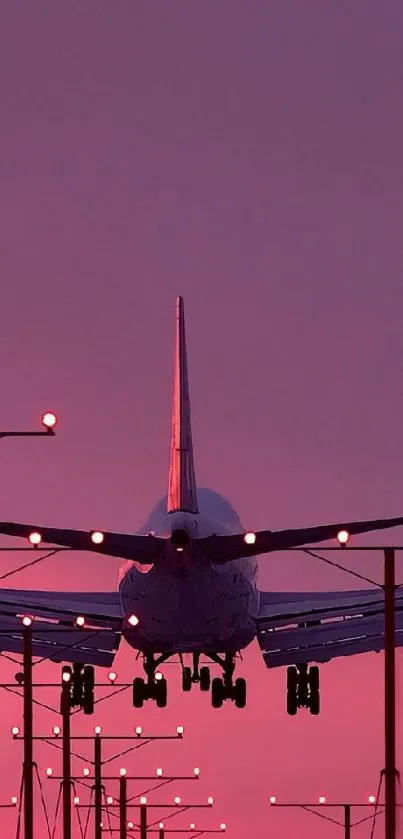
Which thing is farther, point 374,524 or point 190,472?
point 190,472

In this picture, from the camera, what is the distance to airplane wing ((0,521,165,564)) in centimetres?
6750

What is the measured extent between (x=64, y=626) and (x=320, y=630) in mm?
8459

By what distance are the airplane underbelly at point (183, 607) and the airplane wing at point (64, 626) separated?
9.89m

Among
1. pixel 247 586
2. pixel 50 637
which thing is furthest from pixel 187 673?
pixel 50 637

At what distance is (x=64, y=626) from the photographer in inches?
4126

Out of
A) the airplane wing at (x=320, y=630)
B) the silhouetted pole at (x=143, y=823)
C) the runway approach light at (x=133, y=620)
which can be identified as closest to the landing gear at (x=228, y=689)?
the airplane wing at (x=320, y=630)

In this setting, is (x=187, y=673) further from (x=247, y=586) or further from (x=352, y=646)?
(x=352, y=646)

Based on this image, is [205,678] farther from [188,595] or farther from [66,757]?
[188,595]

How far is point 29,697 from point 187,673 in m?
13.8

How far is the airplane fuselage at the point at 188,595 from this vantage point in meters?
82.8

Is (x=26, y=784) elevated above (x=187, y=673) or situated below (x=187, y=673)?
below

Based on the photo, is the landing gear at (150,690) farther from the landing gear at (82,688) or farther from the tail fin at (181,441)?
the tail fin at (181,441)

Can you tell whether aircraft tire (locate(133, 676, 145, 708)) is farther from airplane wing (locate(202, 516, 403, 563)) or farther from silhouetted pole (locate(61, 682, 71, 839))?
airplane wing (locate(202, 516, 403, 563))

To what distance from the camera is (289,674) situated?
99562 millimetres
